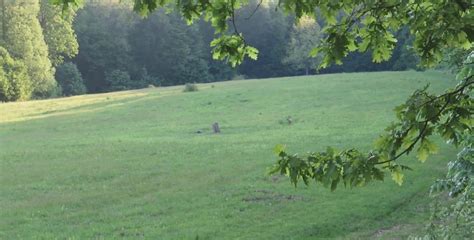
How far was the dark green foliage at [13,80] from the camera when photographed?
59438 mm

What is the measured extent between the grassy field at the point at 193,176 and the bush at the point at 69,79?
3506 centimetres

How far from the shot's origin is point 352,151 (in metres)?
4.48

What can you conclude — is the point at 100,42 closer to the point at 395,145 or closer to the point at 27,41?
the point at 27,41

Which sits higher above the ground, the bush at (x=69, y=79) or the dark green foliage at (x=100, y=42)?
the dark green foliage at (x=100, y=42)

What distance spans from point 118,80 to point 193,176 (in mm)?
67479

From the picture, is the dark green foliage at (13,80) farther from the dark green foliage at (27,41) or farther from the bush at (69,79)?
the bush at (69,79)

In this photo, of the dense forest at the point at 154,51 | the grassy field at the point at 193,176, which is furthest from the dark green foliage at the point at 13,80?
the grassy field at the point at 193,176

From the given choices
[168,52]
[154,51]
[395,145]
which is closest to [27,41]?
[154,51]

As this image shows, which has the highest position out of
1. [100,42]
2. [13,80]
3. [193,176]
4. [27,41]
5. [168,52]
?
[27,41]

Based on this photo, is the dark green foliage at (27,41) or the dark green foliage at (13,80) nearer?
the dark green foliage at (13,80)

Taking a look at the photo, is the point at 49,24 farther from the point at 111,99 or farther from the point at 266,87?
the point at 266,87

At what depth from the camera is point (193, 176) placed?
65.0 ft

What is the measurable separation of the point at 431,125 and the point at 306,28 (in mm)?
84158

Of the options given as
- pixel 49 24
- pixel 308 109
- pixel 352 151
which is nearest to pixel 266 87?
pixel 308 109
